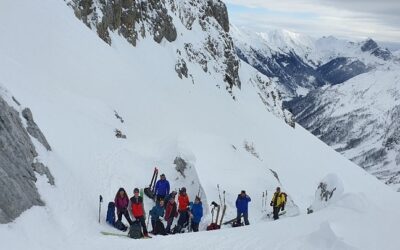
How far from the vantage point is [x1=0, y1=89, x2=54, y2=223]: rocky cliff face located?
15367mm

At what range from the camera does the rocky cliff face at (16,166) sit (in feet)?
50.4

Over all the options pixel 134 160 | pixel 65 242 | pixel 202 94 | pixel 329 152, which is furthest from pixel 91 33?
pixel 329 152

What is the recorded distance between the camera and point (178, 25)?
68.7 m

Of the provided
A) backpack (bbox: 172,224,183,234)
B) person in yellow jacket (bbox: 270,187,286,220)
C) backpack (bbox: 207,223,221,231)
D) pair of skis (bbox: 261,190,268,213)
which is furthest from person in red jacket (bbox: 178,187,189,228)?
pair of skis (bbox: 261,190,268,213)

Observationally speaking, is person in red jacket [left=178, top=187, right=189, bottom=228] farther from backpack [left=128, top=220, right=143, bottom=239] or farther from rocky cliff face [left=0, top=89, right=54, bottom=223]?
rocky cliff face [left=0, top=89, right=54, bottom=223]

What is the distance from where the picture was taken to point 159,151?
3325 centimetres

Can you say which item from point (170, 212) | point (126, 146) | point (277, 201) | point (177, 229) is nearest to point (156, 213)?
point (170, 212)

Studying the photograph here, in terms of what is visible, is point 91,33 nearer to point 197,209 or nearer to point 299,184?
point 197,209

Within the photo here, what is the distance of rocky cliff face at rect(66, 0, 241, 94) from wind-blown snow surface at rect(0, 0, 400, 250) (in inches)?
78.0

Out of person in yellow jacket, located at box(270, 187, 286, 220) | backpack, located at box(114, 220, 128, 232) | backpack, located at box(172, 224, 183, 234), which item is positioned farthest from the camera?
person in yellow jacket, located at box(270, 187, 286, 220)

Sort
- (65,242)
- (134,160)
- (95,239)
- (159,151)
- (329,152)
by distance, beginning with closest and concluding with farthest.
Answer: (65,242) → (95,239) → (134,160) → (159,151) → (329,152)

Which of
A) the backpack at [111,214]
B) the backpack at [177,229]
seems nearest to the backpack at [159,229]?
the backpack at [177,229]

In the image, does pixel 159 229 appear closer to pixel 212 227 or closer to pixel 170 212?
pixel 170 212

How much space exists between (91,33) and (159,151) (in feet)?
43.4
